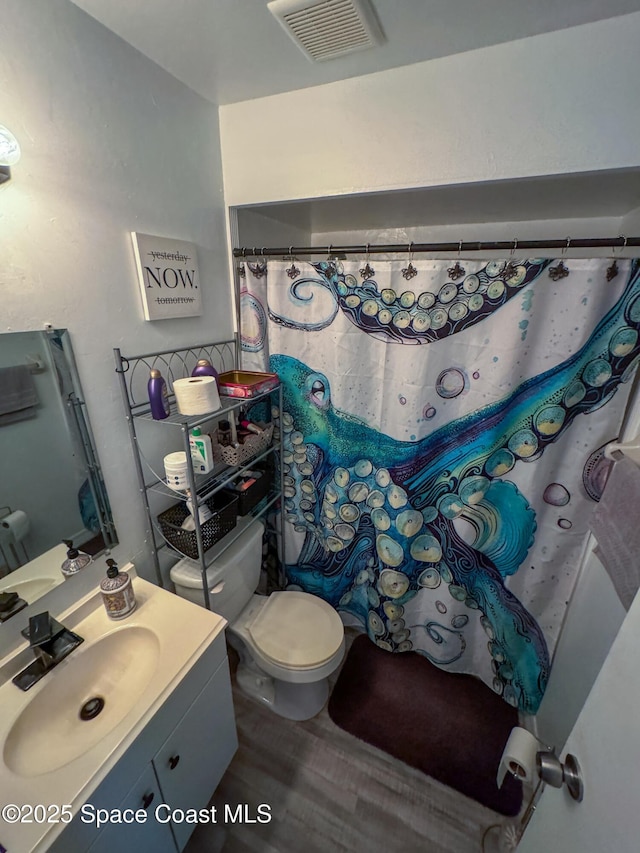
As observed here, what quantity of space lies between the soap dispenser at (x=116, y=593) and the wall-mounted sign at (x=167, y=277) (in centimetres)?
83

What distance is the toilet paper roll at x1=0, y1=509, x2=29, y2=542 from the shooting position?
875 mm

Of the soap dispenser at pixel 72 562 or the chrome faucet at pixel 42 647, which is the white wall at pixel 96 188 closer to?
the soap dispenser at pixel 72 562

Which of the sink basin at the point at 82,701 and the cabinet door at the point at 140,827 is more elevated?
the sink basin at the point at 82,701

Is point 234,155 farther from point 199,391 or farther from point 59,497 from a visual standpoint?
point 59,497

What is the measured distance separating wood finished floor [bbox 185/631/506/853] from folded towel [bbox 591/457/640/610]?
3.33ft

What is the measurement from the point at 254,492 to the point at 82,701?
818 mm

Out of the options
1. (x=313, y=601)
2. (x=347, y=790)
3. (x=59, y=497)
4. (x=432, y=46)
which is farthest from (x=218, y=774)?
(x=432, y=46)

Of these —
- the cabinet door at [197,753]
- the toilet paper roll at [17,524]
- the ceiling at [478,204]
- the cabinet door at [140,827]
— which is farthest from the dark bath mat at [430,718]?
the ceiling at [478,204]

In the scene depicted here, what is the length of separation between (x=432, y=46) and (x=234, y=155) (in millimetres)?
757

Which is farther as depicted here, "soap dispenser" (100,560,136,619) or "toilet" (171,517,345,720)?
"toilet" (171,517,345,720)

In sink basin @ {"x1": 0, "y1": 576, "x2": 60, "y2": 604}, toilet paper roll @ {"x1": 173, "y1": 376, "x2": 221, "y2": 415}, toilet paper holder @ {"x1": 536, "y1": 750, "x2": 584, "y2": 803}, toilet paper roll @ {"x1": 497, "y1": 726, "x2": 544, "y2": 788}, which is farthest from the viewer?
toilet paper roll @ {"x1": 173, "y1": 376, "x2": 221, "y2": 415}

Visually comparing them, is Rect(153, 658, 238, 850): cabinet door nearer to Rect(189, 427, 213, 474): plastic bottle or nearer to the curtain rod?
Rect(189, 427, 213, 474): plastic bottle

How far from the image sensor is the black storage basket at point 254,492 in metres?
1.42

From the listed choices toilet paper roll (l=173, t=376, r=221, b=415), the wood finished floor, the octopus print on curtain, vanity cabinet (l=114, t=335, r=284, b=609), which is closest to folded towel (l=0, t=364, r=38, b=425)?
vanity cabinet (l=114, t=335, r=284, b=609)
